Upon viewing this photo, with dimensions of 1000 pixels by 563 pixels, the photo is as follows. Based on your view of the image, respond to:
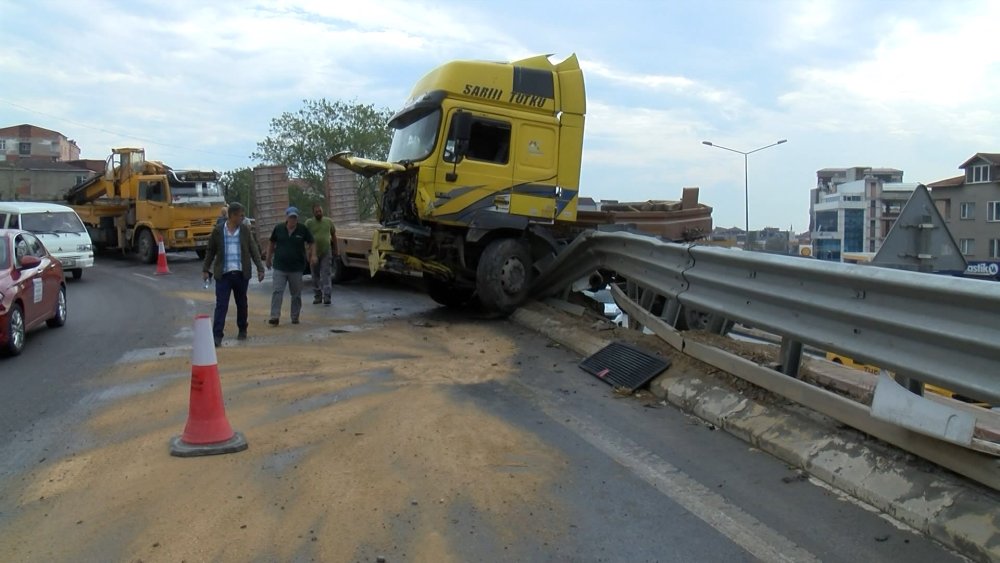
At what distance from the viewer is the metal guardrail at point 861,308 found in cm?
374

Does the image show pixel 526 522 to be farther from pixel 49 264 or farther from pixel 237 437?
pixel 49 264

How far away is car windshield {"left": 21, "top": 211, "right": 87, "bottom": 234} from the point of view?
18828mm

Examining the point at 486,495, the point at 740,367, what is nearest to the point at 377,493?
the point at 486,495

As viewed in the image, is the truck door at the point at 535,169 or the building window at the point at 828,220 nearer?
the truck door at the point at 535,169

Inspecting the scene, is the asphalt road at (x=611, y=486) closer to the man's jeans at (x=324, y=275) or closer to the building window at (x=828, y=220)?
the man's jeans at (x=324, y=275)

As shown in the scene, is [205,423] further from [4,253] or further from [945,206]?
[945,206]

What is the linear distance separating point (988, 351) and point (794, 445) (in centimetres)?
133

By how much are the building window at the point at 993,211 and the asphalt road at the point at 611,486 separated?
31.7ft

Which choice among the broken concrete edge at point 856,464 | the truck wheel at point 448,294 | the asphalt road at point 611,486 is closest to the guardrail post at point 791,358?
the broken concrete edge at point 856,464

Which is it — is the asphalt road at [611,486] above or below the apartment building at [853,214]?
below

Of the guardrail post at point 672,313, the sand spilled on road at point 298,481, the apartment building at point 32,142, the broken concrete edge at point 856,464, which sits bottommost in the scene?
the sand spilled on road at point 298,481

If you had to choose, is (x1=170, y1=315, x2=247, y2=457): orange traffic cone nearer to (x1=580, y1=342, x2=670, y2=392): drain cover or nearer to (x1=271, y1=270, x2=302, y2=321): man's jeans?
(x1=580, y1=342, x2=670, y2=392): drain cover

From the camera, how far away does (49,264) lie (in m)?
11.1

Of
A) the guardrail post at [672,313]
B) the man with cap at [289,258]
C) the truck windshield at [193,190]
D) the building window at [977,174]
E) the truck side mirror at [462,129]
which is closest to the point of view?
the guardrail post at [672,313]
